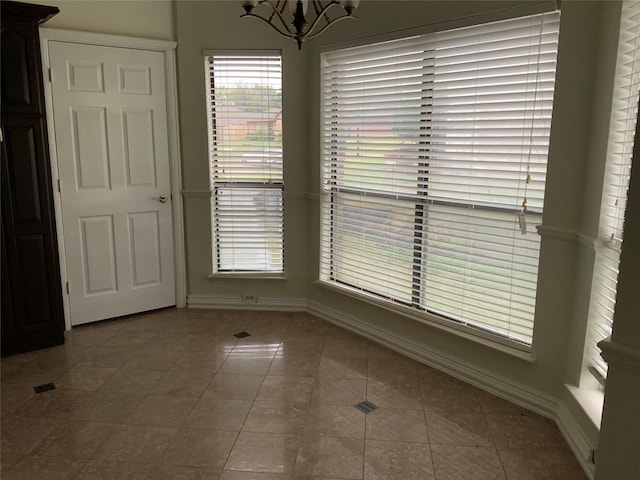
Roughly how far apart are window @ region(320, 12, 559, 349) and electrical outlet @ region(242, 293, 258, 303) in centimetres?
87

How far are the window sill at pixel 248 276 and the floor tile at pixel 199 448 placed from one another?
6.10 ft

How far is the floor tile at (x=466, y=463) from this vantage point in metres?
2.18

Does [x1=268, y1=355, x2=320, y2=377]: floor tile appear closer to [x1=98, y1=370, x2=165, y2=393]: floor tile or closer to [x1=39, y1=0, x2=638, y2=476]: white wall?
[x1=39, y1=0, x2=638, y2=476]: white wall

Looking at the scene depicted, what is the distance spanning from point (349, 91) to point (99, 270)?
7.80 ft

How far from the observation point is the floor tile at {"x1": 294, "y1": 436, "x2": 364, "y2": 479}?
2188 mm

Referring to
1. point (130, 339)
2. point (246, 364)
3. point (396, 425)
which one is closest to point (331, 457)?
point (396, 425)

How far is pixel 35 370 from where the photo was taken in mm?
3146

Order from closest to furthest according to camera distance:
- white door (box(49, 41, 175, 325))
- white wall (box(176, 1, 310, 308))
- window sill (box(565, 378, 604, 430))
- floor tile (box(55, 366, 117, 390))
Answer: window sill (box(565, 378, 604, 430)), floor tile (box(55, 366, 117, 390)), white door (box(49, 41, 175, 325)), white wall (box(176, 1, 310, 308))

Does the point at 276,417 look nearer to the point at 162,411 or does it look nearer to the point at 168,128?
the point at 162,411

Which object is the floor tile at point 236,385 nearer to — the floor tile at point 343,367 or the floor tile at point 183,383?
the floor tile at point 183,383

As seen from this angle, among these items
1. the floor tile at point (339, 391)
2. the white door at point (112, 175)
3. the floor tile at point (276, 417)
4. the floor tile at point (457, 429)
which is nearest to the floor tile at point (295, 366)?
the floor tile at point (339, 391)

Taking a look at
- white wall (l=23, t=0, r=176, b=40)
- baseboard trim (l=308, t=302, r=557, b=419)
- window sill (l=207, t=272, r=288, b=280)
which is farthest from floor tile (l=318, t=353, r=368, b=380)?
white wall (l=23, t=0, r=176, b=40)

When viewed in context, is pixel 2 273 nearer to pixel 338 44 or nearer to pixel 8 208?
pixel 8 208

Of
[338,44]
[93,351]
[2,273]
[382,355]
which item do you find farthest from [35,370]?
[338,44]
